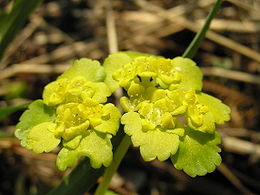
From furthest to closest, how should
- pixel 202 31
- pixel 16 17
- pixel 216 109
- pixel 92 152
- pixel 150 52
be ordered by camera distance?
1. pixel 150 52
2. pixel 16 17
3. pixel 202 31
4. pixel 216 109
5. pixel 92 152

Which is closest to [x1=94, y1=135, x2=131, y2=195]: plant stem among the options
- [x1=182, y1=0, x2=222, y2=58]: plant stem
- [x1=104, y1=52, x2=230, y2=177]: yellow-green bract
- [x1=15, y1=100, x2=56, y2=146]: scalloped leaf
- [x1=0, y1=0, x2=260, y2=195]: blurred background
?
[x1=104, y1=52, x2=230, y2=177]: yellow-green bract

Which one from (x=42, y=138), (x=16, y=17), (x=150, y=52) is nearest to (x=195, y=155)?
(x=42, y=138)

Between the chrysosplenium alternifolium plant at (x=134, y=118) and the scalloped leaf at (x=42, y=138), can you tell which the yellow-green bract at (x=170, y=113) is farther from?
the scalloped leaf at (x=42, y=138)

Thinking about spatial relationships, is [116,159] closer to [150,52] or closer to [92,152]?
[92,152]

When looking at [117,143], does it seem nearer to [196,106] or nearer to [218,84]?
[196,106]

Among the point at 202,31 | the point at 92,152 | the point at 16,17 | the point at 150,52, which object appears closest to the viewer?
the point at 92,152

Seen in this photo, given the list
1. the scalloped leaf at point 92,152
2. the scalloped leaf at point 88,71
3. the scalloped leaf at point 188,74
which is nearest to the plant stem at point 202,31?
the scalloped leaf at point 188,74
